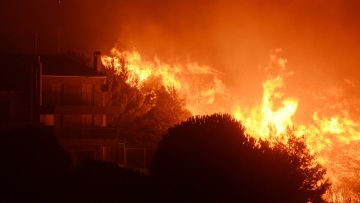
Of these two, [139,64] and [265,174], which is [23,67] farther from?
[265,174]

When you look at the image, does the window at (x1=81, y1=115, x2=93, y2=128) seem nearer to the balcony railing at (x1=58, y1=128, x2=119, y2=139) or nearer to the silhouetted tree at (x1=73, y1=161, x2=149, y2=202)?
the balcony railing at (x1=58, y1=128, x2=119, y2=139)

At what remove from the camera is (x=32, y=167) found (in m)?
28.4

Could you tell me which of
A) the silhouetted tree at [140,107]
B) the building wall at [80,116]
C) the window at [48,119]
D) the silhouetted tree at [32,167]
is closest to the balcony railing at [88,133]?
the building wall at [80,116]

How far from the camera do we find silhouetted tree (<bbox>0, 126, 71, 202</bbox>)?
81.6 feet

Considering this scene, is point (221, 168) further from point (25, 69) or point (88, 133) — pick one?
point (25, 69)

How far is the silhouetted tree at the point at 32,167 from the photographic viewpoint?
2486 cm

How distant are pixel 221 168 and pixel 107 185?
5.40 metres

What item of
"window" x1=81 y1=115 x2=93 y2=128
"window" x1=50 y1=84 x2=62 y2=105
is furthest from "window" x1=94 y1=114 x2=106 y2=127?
"window" x1=50 y1=84 x2=62 y2=105

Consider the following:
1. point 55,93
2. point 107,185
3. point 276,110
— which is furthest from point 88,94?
point 276,110

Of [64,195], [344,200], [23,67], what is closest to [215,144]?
[64,195]

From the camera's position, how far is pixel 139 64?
68938mm

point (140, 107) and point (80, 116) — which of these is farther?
point (140, 107)

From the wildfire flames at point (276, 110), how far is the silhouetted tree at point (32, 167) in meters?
28.2

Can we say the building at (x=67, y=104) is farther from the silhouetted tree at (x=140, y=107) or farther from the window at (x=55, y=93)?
the silhouetted tree at (x=140, y=107)
